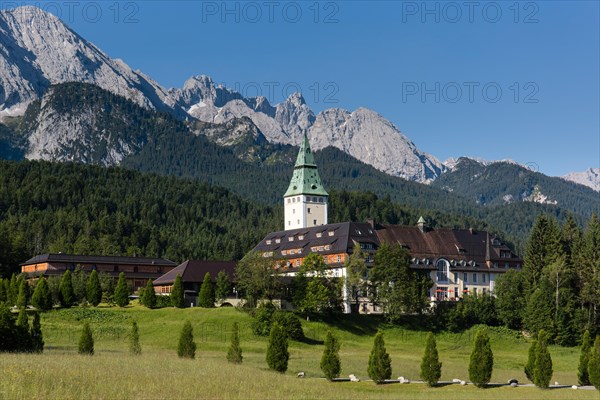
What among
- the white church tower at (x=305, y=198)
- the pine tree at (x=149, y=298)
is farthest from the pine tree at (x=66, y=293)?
the white church tower at (x=305, y=198)

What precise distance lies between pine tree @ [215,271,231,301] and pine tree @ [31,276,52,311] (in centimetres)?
2229

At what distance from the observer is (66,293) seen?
115 m

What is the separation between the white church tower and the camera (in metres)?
170

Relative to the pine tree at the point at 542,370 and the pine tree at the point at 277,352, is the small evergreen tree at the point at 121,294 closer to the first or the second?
the pine tree at the point at 277,352

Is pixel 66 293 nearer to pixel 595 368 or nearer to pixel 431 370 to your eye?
pixel 431 370

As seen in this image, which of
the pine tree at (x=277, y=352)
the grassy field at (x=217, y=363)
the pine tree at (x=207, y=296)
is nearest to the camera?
the grassy field at (x=217, y=363)

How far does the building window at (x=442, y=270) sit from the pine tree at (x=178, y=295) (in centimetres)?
4259

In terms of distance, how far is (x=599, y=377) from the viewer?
70.3 m

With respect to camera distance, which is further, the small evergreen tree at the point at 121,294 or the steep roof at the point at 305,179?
the steep roof at the point at 305,179

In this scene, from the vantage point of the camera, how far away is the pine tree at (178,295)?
117312 mm

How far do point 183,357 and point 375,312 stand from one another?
164 ft

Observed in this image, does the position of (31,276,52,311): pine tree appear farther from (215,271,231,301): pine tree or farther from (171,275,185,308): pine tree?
(215,271,231,301): pine tree

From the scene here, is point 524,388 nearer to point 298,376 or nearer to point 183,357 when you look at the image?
point 298,376

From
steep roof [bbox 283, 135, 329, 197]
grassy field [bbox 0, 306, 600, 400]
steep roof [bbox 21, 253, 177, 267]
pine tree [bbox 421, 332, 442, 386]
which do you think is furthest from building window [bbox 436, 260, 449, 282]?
pine tree [bbox 421, 332, 442, 386]
